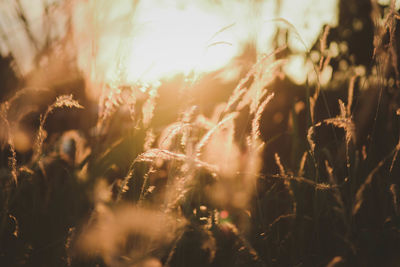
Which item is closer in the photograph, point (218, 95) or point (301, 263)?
point (301, 263)

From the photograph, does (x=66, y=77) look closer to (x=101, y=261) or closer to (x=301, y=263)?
(x=101, y=261)

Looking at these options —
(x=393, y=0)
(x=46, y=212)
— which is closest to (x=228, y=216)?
(x=46, y=212)

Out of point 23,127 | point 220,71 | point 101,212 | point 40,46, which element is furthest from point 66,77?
point 101,212

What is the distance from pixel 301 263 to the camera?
0.77m

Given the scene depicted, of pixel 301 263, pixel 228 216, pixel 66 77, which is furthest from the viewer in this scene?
A: pixel 66 77

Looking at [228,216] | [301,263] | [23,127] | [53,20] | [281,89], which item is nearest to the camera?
[301,263]

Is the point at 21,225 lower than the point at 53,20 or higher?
lower

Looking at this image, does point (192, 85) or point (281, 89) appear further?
point (281, 89)

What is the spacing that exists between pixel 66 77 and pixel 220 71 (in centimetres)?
70

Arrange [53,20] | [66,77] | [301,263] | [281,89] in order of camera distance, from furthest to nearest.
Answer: [281,89]
[66,77]
[53,20]
[301,263]

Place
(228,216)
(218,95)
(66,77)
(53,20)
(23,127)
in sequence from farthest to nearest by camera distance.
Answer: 1. (218,95)
2. (23,127)
3. (66,77)
4. (53,20)
5. (228,216)

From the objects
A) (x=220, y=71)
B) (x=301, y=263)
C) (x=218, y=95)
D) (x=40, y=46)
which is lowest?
(x=301, y=263)

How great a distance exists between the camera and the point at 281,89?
1918 millimetres

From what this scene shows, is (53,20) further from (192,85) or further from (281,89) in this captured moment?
(281,89)
